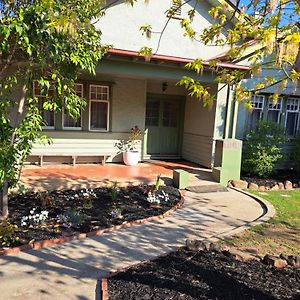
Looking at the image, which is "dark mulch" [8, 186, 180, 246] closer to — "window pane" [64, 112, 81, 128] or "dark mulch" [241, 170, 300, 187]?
"dark mulch" [241, 170, 300, 187]

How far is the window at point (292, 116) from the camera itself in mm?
12852

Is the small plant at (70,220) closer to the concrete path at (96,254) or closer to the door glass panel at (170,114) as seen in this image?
the concrete path at (96,254)

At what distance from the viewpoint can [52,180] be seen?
795 cm

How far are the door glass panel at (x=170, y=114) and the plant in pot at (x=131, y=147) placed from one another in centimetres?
173

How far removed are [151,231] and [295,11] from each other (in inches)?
156

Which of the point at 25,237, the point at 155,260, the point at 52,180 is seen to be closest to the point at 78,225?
the point at 25,237

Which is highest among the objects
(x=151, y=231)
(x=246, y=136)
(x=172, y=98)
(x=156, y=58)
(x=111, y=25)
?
(x=111, y=25)

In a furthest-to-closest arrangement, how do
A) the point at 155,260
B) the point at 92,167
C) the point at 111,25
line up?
1. the point at 111,25
2. the point at 92,167
3. the point at 155,260

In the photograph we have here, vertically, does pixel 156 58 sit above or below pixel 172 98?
above

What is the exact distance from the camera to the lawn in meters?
4.86

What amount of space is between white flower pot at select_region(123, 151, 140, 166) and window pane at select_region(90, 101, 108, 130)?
4.04 feet

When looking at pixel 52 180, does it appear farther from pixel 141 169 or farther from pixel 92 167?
pixel 141 169

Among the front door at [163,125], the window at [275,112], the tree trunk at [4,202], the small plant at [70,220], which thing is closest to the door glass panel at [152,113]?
the front door at [163,125]

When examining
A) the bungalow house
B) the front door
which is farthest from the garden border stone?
the front door
